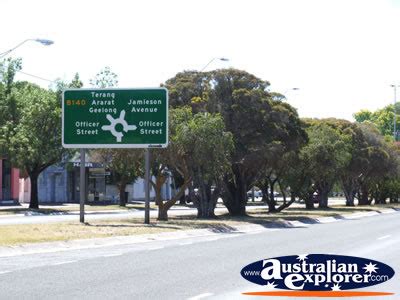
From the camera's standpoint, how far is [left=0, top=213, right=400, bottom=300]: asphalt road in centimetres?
1137

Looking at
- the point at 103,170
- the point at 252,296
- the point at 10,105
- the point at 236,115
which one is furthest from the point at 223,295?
the point at 103,170

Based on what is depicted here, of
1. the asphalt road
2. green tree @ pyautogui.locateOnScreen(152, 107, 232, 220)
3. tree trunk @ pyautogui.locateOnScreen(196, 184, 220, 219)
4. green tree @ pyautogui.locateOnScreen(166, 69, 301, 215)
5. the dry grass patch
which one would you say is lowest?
the asphalt road

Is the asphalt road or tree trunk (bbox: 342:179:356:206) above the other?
tree trunk (bbox: 342:179:356:206)

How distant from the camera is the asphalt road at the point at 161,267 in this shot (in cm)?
1137

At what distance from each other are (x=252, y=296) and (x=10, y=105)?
40937mm

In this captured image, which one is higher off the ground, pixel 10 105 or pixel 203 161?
pixel 10 105

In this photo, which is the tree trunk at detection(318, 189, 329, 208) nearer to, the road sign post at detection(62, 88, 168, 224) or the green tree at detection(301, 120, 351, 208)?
the green tree at detection(301, 120, 351, 208)

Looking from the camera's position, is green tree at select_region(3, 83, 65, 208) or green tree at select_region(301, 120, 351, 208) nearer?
green tree at select_region(3, 83, 65, 208)

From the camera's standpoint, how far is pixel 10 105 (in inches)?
1928

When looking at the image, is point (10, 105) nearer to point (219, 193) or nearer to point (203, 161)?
point (219, 193)

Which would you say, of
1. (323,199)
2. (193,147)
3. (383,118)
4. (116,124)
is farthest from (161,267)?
(383,118)

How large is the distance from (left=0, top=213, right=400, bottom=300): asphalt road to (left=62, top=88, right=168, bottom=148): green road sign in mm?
7555

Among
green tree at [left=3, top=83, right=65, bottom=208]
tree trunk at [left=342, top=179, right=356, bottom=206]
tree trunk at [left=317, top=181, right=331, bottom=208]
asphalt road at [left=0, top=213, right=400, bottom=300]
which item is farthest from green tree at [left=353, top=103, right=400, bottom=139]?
asphalt road at [left=0, top=213, right=400, bottom=300]

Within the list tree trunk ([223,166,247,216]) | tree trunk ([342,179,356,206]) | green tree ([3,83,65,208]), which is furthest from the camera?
tree trunk ([342,179,356,206])
